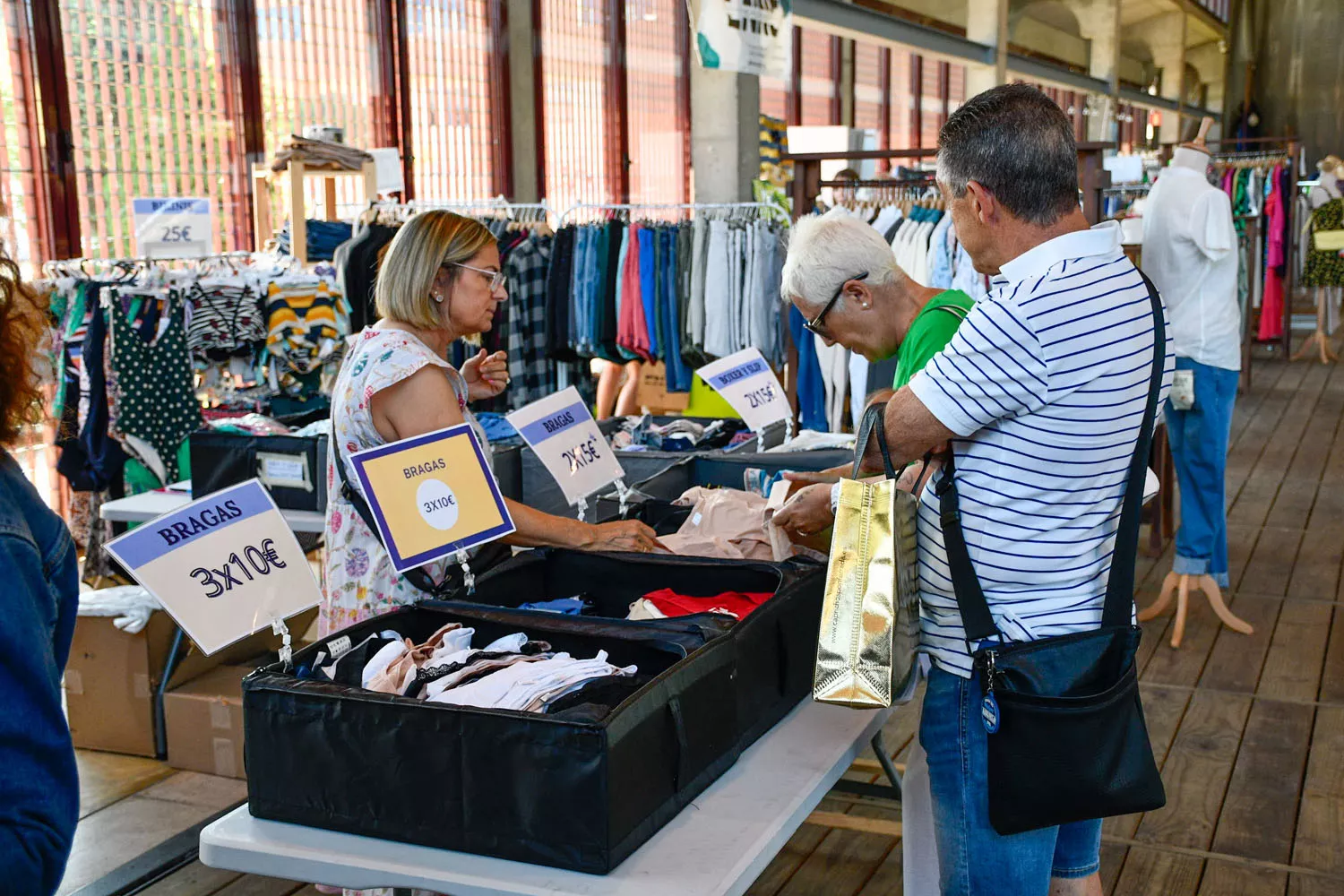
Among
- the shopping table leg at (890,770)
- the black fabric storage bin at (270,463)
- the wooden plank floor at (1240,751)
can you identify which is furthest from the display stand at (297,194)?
the shopping table leg at (890,770)

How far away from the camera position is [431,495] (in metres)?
1.99

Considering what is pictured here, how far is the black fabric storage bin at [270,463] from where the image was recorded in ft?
12.5

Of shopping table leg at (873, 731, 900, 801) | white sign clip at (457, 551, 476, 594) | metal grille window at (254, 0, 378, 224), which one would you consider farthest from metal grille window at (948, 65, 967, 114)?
white sign clip at (457, 551, 476, 594)

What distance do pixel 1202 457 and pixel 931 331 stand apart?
2740 millimetres

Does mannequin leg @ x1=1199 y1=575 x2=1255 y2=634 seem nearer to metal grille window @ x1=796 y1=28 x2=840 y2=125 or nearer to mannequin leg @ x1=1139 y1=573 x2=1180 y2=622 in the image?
mannequin leg @ x1=1139 y1=573 x2=1180 y2=622

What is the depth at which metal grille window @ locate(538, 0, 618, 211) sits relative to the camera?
936 cm

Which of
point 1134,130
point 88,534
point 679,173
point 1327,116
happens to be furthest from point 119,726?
point 1327,116

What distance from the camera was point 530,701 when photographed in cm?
165

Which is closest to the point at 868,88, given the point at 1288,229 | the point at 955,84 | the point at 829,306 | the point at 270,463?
the point at 955,84

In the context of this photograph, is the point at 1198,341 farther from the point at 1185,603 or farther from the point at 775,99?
the point at 775,99

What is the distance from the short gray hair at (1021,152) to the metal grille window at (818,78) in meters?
11.8

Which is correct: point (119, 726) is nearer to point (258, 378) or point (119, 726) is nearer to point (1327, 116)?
point (258, 378)

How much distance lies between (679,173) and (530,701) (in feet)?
33.1

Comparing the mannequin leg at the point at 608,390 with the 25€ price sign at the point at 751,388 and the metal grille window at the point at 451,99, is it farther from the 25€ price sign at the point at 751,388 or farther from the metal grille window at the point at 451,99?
the 25€ price sign at the point at 751,388
